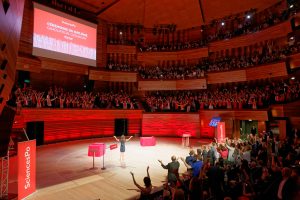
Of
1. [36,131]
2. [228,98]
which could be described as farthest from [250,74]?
[36,131]

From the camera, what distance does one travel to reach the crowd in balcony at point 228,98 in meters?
16.4

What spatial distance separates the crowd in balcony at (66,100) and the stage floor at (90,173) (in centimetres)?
335

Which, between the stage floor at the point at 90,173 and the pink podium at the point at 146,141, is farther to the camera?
the pink podium at the point at 146,141

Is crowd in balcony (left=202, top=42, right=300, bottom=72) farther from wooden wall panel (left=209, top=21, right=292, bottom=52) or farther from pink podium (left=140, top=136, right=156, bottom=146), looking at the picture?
pink podium (left=140, top=136, right=156, bottom=146)

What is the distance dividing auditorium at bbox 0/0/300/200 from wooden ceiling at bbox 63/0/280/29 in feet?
0.36

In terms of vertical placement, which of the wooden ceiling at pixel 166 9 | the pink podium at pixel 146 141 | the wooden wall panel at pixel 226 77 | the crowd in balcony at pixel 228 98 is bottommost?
the pink podium at pixel 146 141

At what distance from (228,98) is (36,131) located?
596 inches


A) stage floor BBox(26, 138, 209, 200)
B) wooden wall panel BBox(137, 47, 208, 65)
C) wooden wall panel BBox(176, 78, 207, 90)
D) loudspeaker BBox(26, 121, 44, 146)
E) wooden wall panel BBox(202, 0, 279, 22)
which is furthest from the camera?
wooden wall panel BBox(137, 47, 208, 65)

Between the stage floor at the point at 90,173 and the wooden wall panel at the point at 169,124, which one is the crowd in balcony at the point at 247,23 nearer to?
the wooden wall panel at the point at 169,124

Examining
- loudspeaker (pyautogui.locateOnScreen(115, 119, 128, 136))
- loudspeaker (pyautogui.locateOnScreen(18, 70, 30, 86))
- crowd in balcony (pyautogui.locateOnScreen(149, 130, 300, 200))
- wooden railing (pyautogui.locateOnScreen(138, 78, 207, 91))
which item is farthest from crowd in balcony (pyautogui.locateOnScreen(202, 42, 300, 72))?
loudspeaker (pyautogui.locateOnScreen(18, 70, 30, 86))

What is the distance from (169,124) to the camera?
68.7 ft

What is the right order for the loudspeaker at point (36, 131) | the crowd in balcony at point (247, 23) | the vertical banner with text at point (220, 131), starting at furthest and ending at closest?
the crowd in balcony at point (247, 23), the loudspeaker at point (36, 131), the vertical banner with text at point (220, 131)

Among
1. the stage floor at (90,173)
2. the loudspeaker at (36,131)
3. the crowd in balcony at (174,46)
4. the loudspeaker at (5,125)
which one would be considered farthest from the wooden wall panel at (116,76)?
the loudspeaker at (5,125)

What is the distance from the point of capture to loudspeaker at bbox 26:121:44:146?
15234 millimetres
